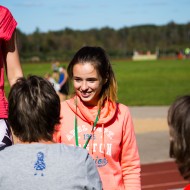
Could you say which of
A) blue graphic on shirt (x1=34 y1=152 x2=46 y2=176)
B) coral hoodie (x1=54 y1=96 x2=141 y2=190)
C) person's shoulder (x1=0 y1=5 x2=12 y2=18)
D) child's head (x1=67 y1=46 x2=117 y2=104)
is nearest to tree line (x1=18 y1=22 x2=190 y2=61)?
child's head (x1=67 y1=46 x2=117 y2=104)

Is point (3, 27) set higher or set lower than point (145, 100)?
higher

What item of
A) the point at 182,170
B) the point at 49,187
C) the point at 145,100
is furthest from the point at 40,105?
the point at 145,100

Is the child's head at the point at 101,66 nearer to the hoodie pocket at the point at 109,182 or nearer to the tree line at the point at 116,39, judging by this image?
the hoodie pocket at the point at 109,182

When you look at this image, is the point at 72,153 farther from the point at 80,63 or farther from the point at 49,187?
the point at 80,63

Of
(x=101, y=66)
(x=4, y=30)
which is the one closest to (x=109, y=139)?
(x=101, y=66)

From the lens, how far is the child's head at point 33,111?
2238mm

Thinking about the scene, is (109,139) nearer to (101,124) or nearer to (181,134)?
(101,124)

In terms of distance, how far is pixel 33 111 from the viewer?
2.23m

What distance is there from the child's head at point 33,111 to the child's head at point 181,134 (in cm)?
54

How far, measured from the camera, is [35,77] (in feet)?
7.80

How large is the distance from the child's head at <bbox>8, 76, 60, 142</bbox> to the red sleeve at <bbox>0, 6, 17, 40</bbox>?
26.7 inches

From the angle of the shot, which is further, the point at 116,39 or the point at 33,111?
the point at 116,39

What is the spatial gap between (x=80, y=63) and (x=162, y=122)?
1024cm

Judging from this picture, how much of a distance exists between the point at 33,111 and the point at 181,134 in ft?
2.14
